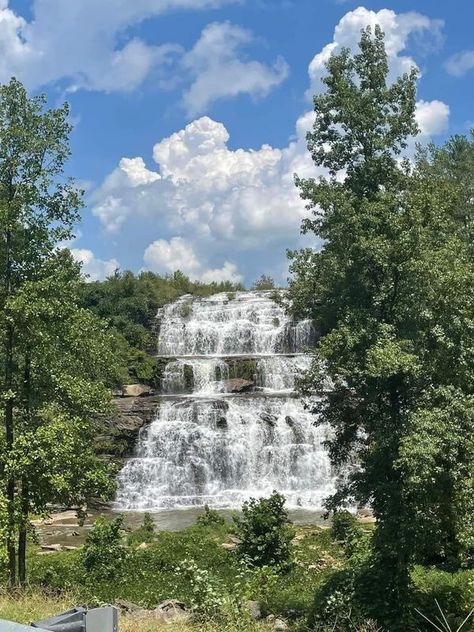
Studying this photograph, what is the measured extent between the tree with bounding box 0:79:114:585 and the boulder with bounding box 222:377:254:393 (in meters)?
23.8

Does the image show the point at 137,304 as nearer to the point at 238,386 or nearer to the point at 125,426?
the point at 238,386

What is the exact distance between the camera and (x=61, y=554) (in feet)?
66.1

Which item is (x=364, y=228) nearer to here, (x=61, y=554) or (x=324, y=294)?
(x=324, y=294)

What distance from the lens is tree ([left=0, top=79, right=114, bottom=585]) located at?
12.3 metres

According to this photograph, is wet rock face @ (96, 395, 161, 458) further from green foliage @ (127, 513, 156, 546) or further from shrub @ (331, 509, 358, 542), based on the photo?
shrub @ (331, 509, 358, 542)

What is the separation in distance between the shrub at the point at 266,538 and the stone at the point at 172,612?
16.2 feet

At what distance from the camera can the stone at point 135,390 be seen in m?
38.4

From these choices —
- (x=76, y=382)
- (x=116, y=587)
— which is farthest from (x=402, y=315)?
(x=116, y=587)

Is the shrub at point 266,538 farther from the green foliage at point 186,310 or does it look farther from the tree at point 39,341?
the green foliage at point 186,310

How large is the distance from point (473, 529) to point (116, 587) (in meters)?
9.30

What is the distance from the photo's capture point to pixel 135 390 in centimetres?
3881

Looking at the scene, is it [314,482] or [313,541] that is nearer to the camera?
[313,541]

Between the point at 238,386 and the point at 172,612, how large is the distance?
26.3 m

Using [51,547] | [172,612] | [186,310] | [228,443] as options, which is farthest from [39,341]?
[186,310]
